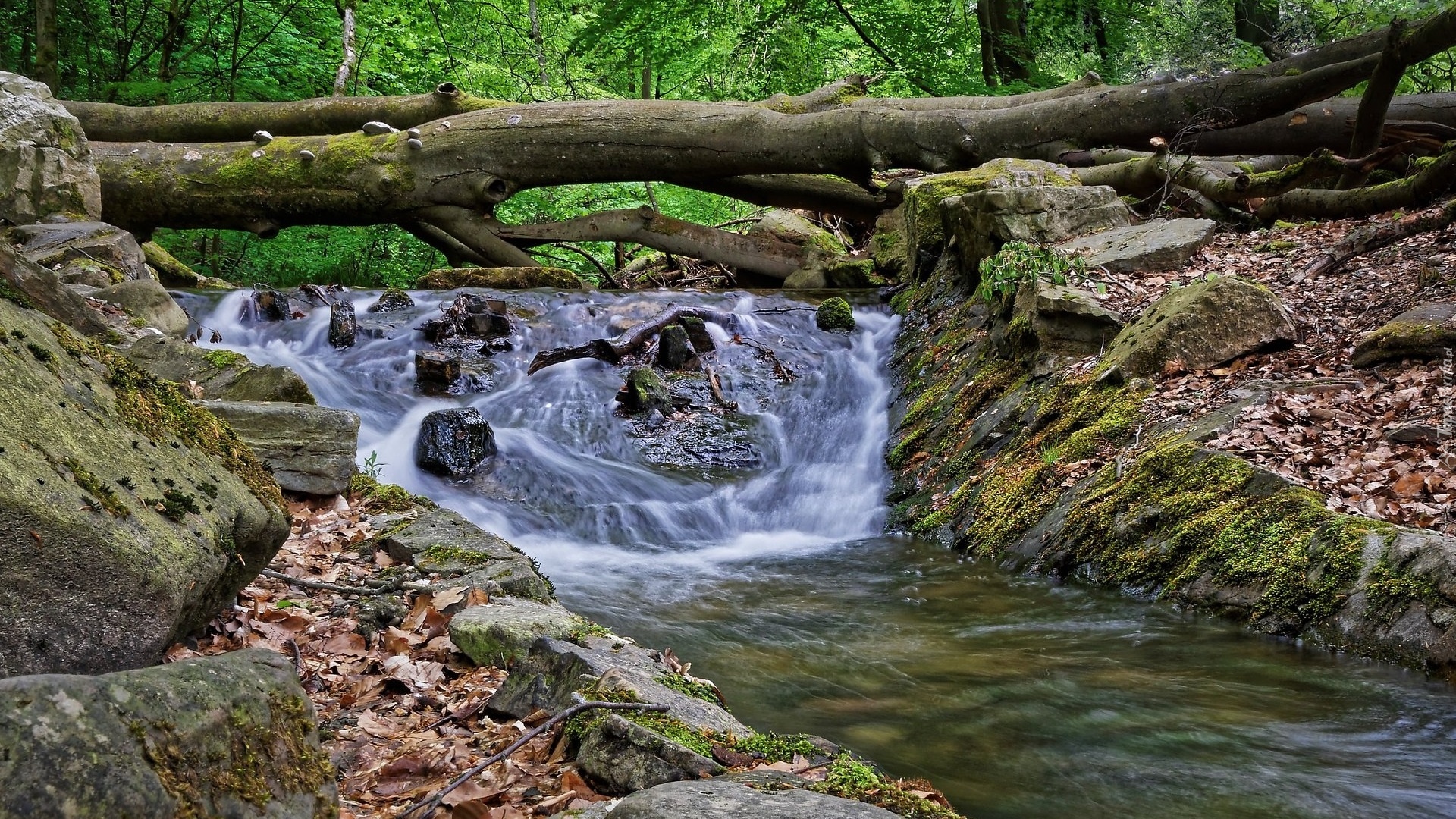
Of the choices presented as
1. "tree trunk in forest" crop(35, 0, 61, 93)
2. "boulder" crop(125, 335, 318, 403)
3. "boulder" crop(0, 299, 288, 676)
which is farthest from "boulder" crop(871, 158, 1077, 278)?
"tree trunk in forest" crop(35, 0, 61, 93)

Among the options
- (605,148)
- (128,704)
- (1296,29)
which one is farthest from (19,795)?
(1296,29)

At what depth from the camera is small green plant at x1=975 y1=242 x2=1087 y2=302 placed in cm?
746

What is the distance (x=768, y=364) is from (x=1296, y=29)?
13857mm

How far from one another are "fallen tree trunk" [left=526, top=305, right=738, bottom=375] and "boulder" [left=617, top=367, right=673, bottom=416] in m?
0.82

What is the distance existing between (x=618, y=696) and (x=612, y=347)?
24.6 ft

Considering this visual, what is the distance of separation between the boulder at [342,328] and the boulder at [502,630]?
740cm

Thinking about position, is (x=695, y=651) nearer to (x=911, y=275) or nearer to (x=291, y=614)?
(x=291, y=614)

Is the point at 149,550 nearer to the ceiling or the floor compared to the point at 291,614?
nearer to the ceiling

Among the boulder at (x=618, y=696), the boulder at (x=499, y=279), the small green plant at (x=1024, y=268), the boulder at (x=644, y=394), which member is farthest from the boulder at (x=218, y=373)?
the boulder at (x=499, y=279)

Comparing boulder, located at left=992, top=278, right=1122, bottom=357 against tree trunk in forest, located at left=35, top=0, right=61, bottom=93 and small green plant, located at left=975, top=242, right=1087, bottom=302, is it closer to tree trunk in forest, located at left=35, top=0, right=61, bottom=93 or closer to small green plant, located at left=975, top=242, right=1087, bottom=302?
small green plant, located at left=975, top=242, right=1087, bottom=302

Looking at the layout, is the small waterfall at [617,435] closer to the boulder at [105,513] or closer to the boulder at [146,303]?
the boulder at [146,303]

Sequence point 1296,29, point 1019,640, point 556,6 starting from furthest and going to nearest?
point 556,6 < point 1296,29 < point 1019,640

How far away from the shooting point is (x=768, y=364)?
393 inches

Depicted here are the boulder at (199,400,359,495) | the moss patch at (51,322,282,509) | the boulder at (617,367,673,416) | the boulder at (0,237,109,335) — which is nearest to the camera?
the moss patch at (51,322,282,509)
